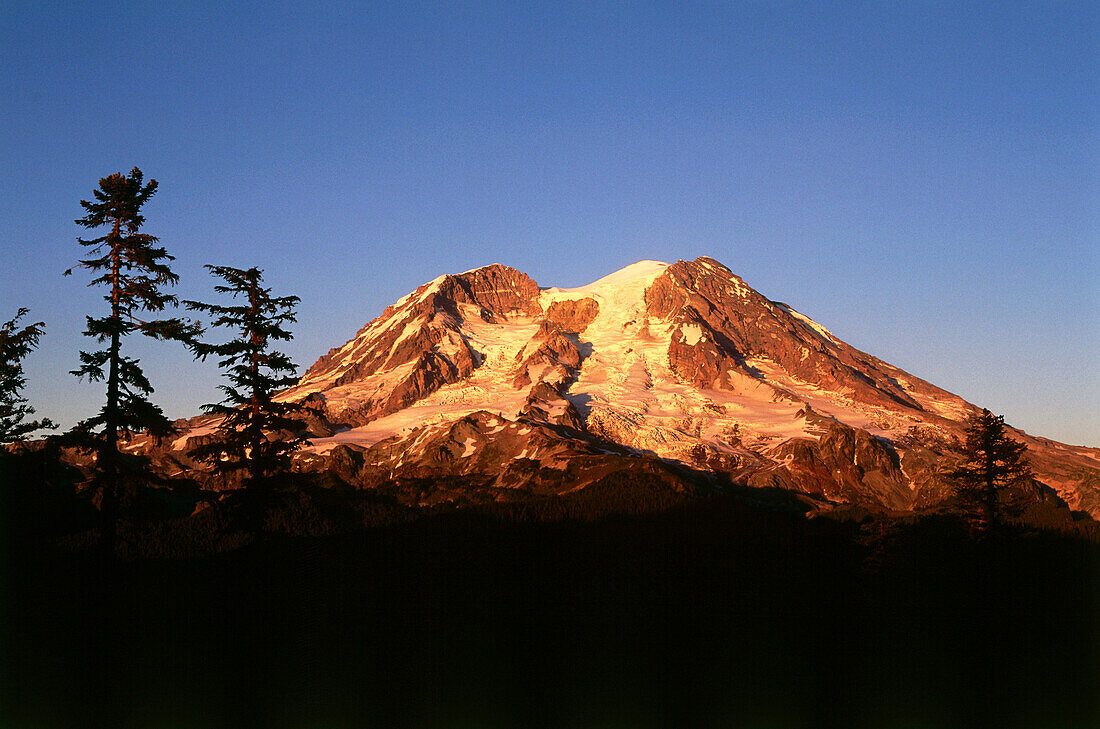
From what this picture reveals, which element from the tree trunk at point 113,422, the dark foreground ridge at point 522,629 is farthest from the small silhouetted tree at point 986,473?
the tree trunk at point 113,422

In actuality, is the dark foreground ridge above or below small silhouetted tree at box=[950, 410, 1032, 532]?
below

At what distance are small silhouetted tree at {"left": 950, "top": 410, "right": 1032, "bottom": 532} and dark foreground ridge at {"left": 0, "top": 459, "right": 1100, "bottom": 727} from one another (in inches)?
85.5

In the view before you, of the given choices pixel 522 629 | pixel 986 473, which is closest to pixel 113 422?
pixel 522 629

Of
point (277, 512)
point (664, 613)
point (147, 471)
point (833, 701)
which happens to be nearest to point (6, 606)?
point (147, 471)

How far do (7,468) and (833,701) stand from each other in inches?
1129

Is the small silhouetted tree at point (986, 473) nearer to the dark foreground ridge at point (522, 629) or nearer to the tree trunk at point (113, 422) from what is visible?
the dark foreground ridge at point (522, 629)

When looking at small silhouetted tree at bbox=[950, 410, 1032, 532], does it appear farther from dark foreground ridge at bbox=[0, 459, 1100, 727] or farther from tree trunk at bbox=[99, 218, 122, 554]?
tree trunk at bbox=[99, 218, 122, 554]

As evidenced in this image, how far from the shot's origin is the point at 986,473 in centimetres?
3916

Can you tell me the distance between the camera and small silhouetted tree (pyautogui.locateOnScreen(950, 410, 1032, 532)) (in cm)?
3881

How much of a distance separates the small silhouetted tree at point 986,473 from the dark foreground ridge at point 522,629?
2171 millimetres

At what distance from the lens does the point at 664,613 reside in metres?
28.8

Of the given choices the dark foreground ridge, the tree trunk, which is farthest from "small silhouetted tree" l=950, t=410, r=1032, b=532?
the tree trunk

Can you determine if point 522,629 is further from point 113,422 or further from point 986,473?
point 986,473

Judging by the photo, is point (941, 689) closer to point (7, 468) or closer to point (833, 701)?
point (833, 701)
